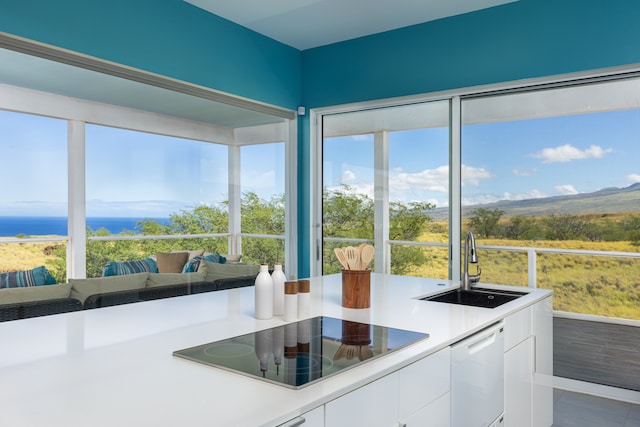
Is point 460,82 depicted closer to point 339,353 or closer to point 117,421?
point 339,353

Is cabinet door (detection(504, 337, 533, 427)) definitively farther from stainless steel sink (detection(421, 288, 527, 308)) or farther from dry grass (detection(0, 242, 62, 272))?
dry grass (detection(0, 242, 62, 272))

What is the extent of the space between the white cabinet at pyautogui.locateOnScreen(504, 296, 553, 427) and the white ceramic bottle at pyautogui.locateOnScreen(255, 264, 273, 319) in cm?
112

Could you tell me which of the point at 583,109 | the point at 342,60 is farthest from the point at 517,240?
the point at 342,60

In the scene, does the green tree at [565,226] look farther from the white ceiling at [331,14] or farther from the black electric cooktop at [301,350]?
the black electric cooktop at [301,350]

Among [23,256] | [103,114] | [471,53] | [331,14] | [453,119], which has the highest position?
[331,14]

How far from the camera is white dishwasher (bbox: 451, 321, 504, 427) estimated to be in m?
1.89

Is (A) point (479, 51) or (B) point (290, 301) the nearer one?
(B) point (290, 301)

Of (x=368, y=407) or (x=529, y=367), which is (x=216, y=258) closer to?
(x=529, y=367)

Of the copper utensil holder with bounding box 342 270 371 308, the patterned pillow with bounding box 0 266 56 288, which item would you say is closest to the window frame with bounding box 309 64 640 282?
the copper utensil holder with bounding box 342 270 371 308

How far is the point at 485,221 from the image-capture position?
143 inches

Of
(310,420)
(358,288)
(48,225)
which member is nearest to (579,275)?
(358,288)

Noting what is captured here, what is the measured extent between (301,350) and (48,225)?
1.90 metres

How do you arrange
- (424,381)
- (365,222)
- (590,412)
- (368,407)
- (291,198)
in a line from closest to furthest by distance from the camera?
(368,407) → (424,381) → (590,412) → (365,222) → (291,198)

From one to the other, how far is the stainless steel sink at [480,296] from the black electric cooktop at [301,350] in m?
1.09
